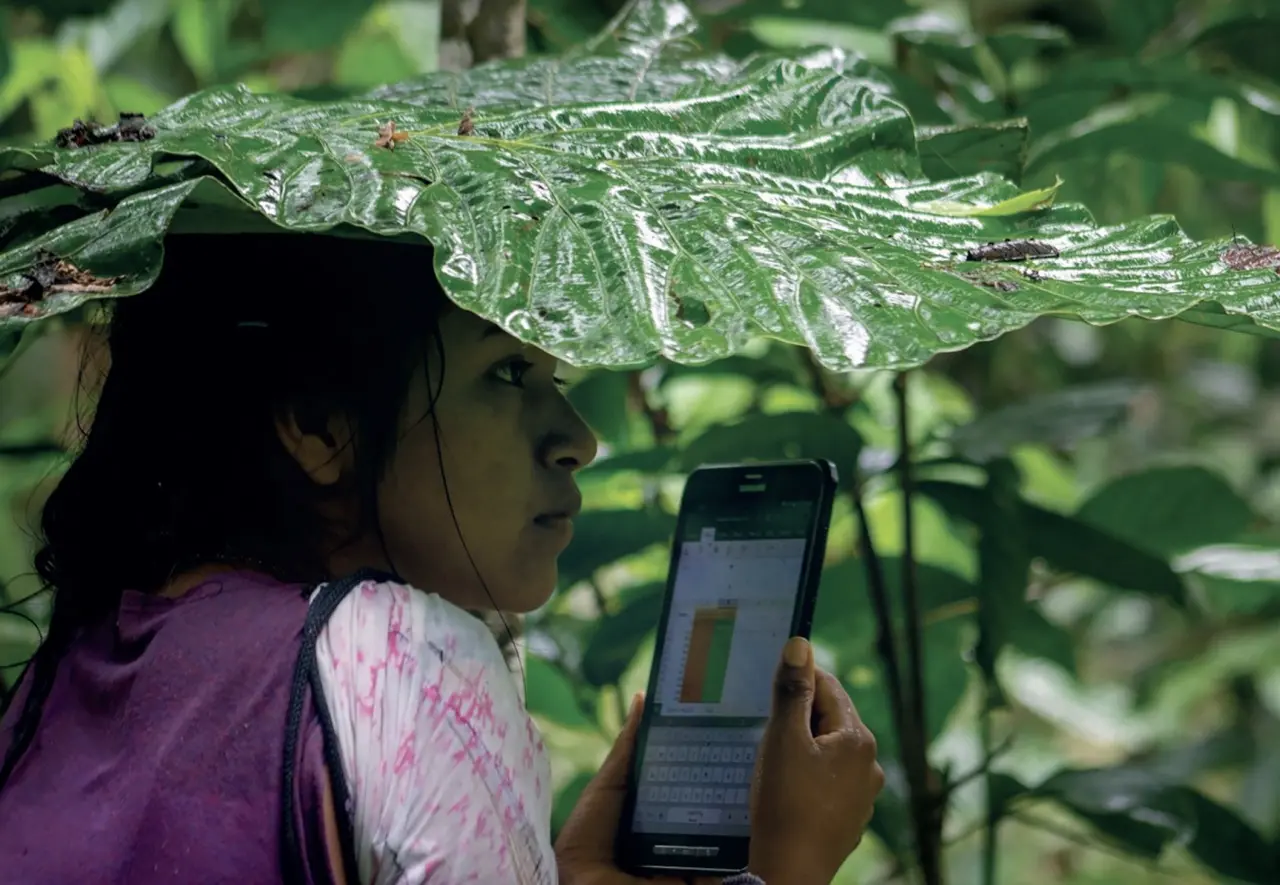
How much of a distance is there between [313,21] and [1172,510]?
90 centimetres

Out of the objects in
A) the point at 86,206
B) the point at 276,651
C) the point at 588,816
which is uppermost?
the point at 86,206

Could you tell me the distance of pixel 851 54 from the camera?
937mm

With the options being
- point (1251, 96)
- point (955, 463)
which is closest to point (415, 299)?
point (955, 463)

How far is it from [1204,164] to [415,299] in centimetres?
72

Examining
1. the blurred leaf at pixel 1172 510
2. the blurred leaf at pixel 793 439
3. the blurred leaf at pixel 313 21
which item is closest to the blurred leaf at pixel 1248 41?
the blurred leaf at pixel 1172 510

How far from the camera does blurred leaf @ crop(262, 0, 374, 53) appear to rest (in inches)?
52.2

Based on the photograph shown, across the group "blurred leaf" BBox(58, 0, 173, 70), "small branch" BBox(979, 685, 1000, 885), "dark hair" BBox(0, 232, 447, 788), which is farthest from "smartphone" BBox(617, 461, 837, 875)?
"blurred leaf" BBox(58, 0, 173, 70)

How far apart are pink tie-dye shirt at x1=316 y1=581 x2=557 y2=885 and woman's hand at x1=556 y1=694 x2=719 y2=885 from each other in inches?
7.9

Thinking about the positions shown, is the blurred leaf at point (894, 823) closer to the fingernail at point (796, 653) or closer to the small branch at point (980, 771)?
the small branch at point (980, 771)

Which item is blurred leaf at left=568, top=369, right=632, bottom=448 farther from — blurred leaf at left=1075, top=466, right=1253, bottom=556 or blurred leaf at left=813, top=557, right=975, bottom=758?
blurred leaf at left=1075, top=466, right=1253, bottom=556

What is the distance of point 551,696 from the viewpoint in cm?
132

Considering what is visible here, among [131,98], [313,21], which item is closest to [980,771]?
[313,21]

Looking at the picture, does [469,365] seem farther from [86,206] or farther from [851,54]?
[851,54]

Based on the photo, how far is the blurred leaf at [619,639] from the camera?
1180 mm
